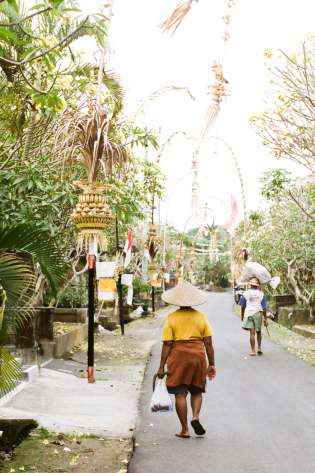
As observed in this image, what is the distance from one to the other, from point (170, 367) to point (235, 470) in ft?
5.40

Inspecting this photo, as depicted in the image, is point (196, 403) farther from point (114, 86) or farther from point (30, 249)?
point (114, 86)

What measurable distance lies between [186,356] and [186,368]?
0.14m

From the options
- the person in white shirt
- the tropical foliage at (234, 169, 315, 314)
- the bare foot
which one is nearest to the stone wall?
the tropical foliage at (234, 169, 315, 314)

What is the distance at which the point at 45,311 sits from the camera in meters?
13.9

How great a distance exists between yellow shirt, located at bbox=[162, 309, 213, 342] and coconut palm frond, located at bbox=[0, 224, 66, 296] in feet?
5.39

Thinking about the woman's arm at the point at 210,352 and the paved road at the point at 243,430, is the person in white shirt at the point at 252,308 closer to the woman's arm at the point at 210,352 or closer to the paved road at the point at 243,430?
the paved road at the point at 243,430

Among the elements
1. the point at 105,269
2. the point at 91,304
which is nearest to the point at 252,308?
the point at 105,269

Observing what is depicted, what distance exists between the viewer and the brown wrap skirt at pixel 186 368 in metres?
7.60

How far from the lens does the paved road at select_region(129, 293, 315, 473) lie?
654cm

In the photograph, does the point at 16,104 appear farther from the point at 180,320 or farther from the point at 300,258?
the point at 300,258

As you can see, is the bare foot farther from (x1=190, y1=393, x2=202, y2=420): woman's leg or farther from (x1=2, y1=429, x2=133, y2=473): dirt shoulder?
(x1=2, y1=429, x2=133, y2=473): dirt shoulder

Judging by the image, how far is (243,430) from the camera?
795 centimetres

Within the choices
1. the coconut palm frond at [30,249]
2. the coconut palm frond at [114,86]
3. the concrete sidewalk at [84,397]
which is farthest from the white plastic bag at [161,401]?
the coconut palm frond at [114,86]

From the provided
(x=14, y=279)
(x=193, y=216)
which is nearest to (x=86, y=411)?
(x=14, y=279)
